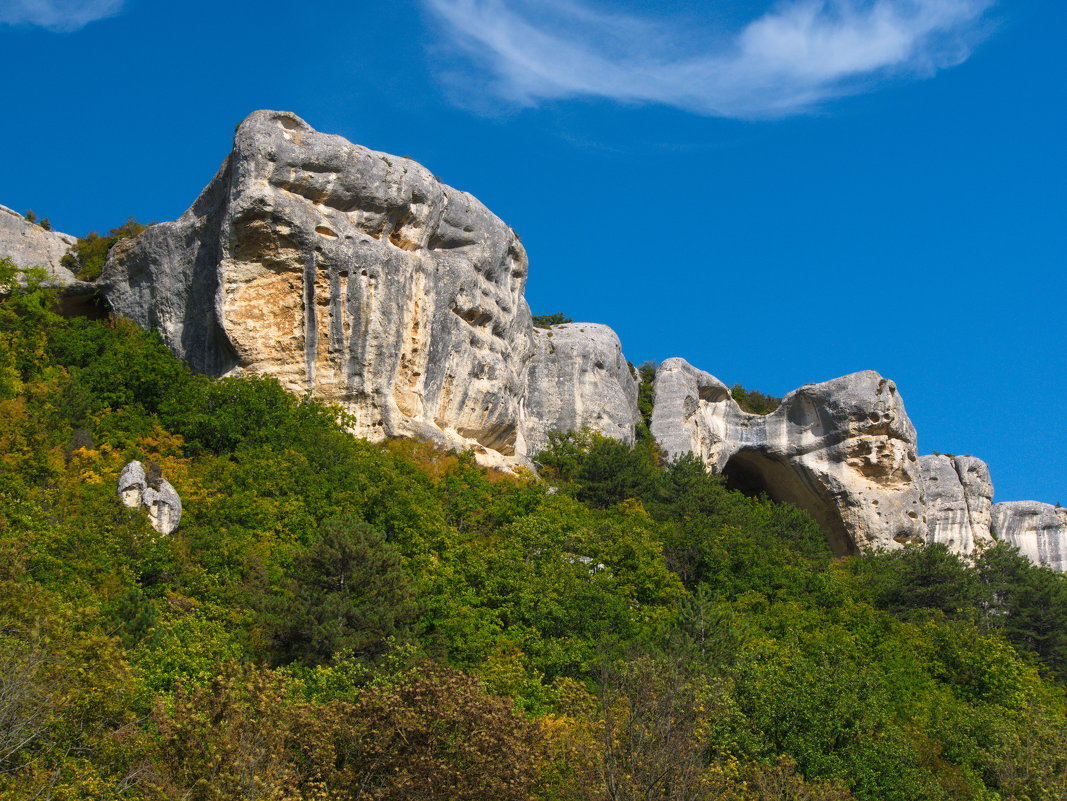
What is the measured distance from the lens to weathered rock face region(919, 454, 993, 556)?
46.9 meters

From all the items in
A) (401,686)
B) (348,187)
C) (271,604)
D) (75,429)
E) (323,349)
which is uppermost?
(348,187)

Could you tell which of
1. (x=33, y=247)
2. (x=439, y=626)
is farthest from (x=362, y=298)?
(x=439, y=626)

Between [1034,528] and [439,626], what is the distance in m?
33.3

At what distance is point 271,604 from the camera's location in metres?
21.8

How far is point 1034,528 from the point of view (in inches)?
1978

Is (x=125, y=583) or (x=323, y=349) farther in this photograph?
(x=323, y=349)

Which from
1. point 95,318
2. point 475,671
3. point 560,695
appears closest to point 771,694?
point 560,695

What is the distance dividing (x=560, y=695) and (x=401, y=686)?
463cm

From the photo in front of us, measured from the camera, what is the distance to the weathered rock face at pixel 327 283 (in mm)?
33531

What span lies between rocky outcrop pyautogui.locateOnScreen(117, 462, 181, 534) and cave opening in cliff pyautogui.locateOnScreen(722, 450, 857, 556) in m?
21.1

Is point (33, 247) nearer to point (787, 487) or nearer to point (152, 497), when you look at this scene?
point (152, 497)

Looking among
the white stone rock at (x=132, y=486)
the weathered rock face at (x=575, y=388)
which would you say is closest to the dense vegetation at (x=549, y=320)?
the weathered rock face at (x=575, y=388)

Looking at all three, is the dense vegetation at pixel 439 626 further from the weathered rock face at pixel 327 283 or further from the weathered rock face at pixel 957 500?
the weathered rock face at pixel 957 500

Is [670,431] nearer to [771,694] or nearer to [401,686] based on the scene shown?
[771,694]
